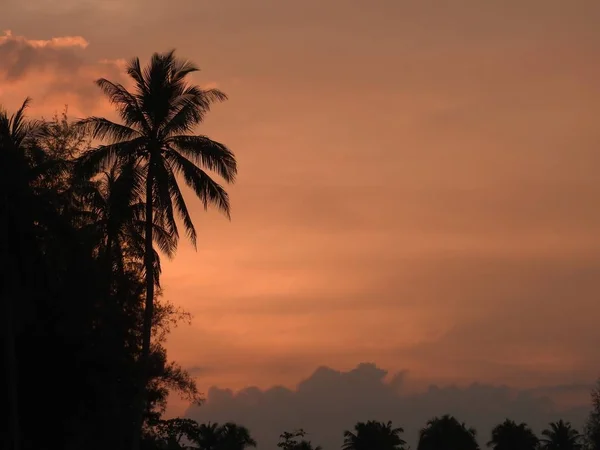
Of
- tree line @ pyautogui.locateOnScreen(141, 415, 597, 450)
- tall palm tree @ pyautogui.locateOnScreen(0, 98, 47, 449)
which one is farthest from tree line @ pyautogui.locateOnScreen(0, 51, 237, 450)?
tree line @ pyautogui.locateOnScreen(141, 415, 597, 450)

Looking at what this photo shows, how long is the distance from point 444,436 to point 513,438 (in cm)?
1091

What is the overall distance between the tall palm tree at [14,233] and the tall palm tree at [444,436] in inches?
4483

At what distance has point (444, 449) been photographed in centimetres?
14738

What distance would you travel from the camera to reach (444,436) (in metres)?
148

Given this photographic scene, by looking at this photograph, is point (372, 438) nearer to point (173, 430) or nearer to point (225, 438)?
point (225, 438)

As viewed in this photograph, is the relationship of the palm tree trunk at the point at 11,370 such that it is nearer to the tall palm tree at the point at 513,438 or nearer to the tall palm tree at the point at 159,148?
the tall palm tree at the point at 159,148

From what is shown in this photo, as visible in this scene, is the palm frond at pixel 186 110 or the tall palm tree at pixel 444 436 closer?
the palm frond at pixel 186 110

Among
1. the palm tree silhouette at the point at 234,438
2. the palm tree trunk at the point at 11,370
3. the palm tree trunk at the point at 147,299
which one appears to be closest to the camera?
the palm tree trunk at the point at 11,370

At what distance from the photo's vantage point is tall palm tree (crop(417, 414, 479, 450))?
5797 inches

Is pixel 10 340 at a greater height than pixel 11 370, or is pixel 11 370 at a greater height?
pixel 10 340

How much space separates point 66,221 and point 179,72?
916 cm

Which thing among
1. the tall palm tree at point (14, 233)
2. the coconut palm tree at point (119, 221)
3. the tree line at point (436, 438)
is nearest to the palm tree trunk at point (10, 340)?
the tall palm tree at point (14, 233)

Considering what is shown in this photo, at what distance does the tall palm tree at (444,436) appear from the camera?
483 feet

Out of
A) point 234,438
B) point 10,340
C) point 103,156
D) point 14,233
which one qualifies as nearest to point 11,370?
point 10,340
